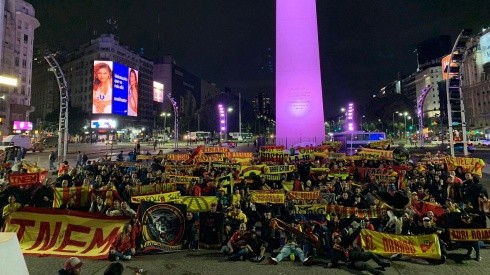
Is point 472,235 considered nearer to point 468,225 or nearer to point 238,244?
point 468,225

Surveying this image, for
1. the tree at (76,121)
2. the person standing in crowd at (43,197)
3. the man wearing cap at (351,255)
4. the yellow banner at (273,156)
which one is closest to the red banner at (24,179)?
the person standing in crowd at (43,197)

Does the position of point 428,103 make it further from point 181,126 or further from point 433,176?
point 433,176

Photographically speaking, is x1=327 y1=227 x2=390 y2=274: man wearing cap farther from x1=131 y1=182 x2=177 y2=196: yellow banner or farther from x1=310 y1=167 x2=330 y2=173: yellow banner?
x1=310 y1=167 x2=330 y2=173: yellow banner

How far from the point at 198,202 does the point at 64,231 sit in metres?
3.72

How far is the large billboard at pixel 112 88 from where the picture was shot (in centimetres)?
7032

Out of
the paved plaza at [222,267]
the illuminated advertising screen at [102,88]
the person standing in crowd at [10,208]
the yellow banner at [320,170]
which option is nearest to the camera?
the paved plaza at [222,267]

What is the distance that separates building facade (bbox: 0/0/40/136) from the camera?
66500 mm

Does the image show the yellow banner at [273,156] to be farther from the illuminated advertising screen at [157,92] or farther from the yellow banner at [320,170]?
the illuminated advertising screen at [157,92]

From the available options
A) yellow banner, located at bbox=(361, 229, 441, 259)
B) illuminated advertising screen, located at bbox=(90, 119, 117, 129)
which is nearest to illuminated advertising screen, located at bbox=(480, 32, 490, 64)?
yellow banner, located at bbox=(361, 229, 441, 259)

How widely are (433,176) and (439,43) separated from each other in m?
215

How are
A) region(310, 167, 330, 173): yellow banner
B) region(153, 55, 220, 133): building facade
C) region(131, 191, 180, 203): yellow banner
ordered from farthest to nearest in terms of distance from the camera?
region(153, 55, 220, 133): building facade, region(310, 167, 330, 173): yellow banner, region(131, 191, 180, 203): yellow banner

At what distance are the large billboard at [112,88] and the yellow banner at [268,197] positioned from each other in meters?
67.2

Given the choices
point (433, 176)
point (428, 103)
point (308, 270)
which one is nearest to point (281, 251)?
point (308, 270)

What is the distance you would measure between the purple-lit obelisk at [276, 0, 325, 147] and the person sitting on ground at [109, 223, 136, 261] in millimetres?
27275
